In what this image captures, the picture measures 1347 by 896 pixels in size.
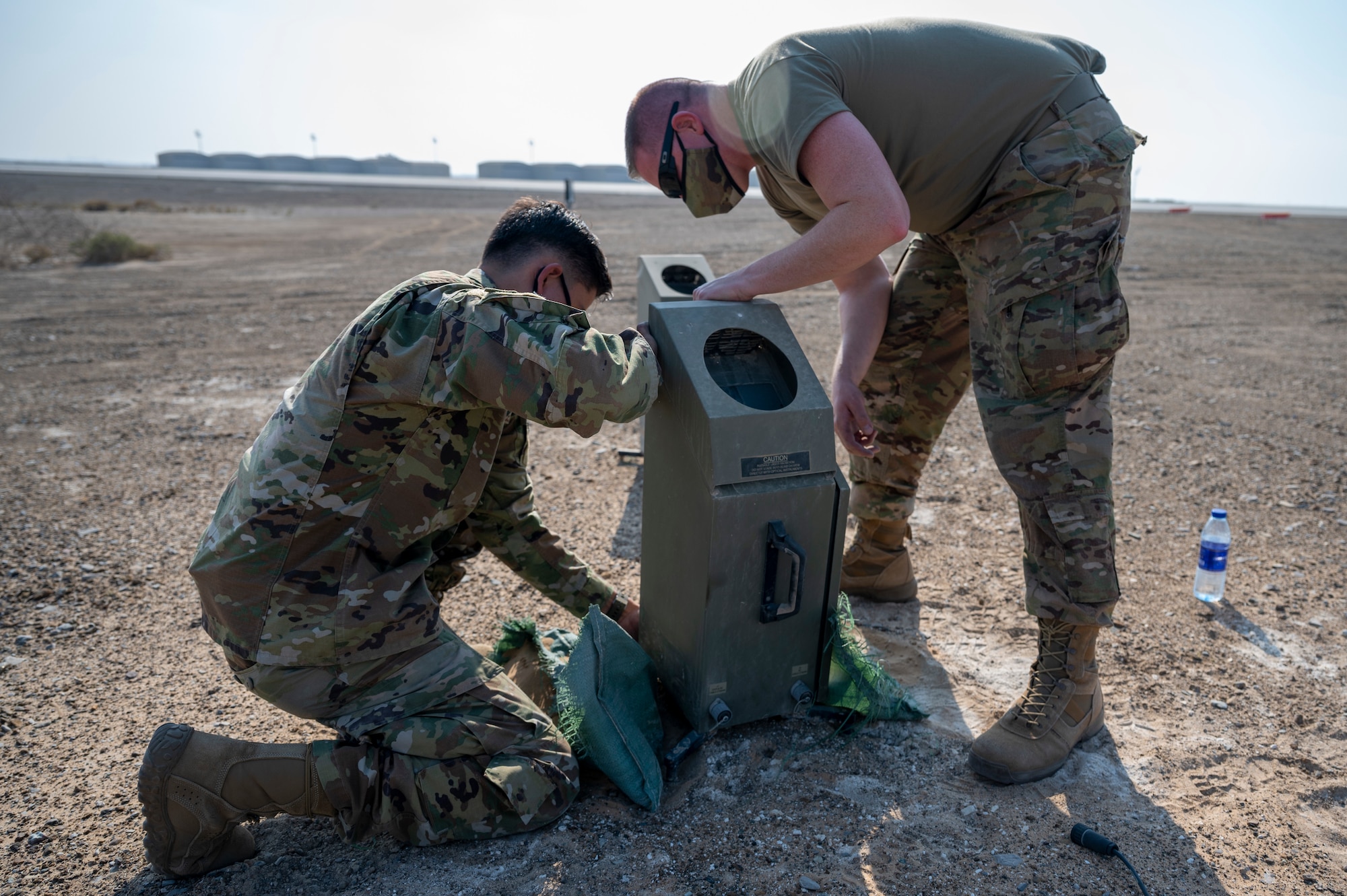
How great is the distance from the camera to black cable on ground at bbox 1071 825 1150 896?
2.17 metres

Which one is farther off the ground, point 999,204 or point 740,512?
point 999,204

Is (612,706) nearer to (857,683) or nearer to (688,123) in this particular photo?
(857,683)

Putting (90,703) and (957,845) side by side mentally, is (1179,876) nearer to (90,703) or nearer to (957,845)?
(957,845)

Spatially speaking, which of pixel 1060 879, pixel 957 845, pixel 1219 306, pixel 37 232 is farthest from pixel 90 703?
pixel 37 232

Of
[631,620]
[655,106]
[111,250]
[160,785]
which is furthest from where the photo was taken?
[111,250]

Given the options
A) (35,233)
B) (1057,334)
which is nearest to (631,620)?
(1057,334)

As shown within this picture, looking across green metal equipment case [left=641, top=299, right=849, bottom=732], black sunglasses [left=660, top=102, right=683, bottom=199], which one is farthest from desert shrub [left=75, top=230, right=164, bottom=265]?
green metal equipment case [left=641, top=299, right=849, bottom=732]

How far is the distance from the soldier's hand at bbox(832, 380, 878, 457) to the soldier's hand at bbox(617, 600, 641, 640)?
91 cm

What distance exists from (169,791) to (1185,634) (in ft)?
11.1

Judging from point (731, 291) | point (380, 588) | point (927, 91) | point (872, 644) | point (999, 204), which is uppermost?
point (927, 91)

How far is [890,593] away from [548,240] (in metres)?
2.02

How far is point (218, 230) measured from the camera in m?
19.9

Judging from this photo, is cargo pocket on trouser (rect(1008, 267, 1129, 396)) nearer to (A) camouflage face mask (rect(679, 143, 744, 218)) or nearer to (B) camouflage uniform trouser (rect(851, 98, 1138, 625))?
(B) camouflage uniform trouser (rect(851, 98, 1138, 625))

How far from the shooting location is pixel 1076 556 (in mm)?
2451
